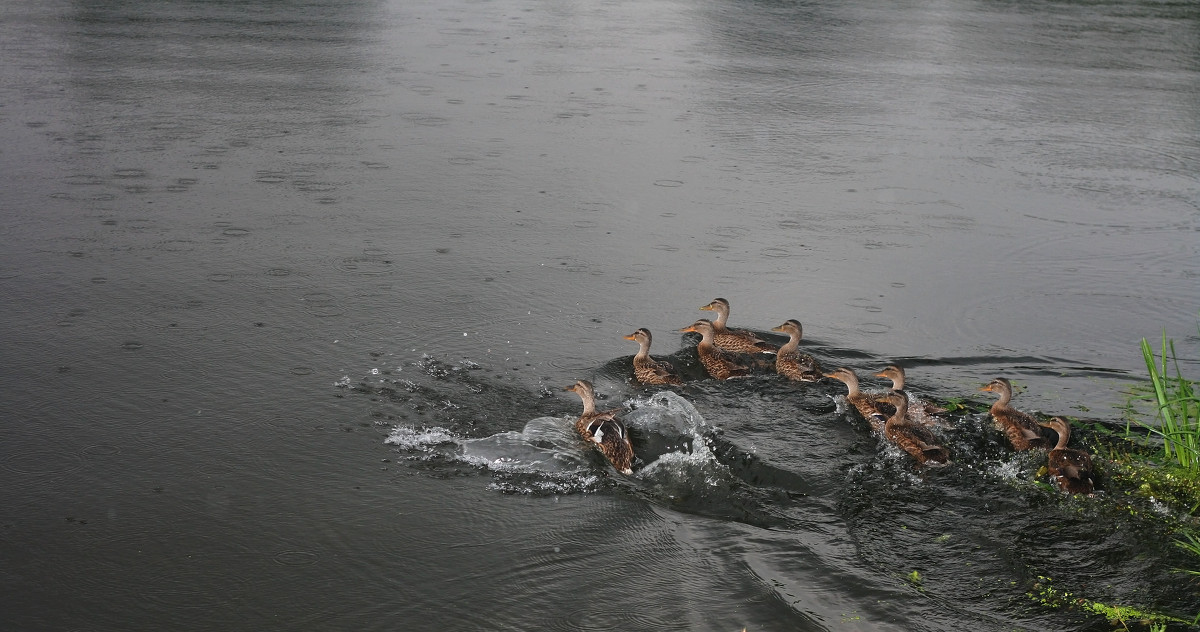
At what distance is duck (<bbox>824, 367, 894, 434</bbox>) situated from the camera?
270 inches

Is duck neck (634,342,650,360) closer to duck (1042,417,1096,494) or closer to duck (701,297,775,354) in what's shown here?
duck (701,297,775,354)

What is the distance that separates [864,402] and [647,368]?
4.55ft

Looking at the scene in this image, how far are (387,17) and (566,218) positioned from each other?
11.3m

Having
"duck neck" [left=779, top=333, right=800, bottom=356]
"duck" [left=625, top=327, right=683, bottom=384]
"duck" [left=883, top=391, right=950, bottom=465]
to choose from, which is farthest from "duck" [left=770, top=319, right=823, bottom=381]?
"duck" [left=625, top=327, right=683, bottom=384]

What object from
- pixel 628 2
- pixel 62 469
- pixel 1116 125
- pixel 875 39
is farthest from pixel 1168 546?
pixel 628 2

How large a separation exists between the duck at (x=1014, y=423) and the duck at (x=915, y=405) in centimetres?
34

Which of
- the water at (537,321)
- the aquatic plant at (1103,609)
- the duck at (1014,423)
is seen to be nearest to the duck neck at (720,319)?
the water at (537,321)

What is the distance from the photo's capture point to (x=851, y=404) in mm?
7188

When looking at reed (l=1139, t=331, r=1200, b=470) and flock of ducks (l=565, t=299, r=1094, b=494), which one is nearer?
reed (l=1139, t=331, r=1200, b=470)

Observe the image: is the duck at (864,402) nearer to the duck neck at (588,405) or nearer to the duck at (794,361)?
the duck at (794,361)

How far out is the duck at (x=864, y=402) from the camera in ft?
22.5

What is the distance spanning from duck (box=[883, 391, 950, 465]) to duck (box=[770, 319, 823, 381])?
1.93 ft

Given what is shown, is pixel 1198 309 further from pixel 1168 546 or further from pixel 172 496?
pixel 172 496

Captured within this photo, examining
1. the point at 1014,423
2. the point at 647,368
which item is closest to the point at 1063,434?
the point at 1014,423
